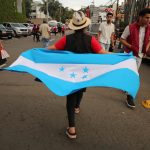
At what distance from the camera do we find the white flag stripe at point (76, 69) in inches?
169

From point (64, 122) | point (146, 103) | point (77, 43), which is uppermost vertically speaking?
point (77, 43)

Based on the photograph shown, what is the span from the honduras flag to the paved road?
79cm

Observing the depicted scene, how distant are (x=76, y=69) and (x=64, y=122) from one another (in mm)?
1111

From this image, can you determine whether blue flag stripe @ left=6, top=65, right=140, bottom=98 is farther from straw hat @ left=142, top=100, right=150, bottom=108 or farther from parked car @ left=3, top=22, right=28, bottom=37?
parked car @ left=3, top=22, right=28, bottom=37

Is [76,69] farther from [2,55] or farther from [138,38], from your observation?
[2,55]

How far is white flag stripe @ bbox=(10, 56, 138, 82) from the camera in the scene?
4285 millimetres

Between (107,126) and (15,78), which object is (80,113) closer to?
(107,126)

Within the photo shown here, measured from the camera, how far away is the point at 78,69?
173 inches

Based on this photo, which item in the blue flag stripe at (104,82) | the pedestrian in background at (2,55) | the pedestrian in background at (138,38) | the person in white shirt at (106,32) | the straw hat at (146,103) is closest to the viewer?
the blue flag stripe at (104,82)

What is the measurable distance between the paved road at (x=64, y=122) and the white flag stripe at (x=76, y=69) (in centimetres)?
92

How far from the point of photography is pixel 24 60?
4621 millimetres

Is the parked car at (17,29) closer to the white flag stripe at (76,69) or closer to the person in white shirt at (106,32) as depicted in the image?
the person in white shirt at (106,32)

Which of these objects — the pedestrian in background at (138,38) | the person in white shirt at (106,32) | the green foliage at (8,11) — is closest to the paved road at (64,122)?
the pedestrian in background at (138,38)

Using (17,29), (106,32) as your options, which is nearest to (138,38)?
(106,32)
